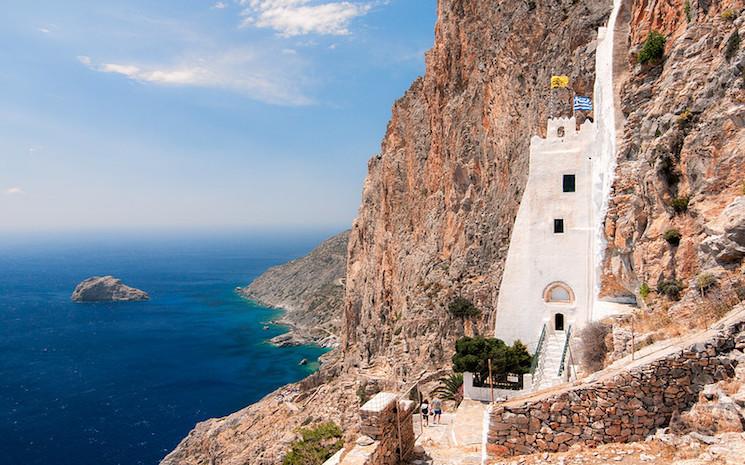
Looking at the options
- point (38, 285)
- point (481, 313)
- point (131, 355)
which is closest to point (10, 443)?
point (131, 355)

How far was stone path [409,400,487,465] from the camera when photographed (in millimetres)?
9891

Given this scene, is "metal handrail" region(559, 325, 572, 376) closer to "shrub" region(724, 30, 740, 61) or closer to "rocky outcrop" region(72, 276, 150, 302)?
"shrub" region(724, 30, 740, 61)

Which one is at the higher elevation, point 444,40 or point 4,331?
point 444,40

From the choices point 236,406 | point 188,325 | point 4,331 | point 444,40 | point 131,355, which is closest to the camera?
point 444,40

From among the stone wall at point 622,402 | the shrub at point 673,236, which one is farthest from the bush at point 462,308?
the stone wall at point 622,402

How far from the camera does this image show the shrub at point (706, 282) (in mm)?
10117

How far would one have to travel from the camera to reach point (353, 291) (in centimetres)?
4984

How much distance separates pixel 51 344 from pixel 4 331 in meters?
15.3

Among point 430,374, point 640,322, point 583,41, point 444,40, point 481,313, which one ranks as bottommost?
point 430,374

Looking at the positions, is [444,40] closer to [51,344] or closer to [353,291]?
[353,291]

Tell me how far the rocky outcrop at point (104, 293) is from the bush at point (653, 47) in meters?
113

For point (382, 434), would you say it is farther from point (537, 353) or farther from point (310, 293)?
point (310, 293)

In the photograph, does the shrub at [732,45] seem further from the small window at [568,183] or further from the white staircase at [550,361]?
the white staircase at [550,361]

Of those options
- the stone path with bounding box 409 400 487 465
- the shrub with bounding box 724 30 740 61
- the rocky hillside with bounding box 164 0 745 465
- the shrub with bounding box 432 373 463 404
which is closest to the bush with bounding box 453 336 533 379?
the stone path with bounding box 409 400 487 465
